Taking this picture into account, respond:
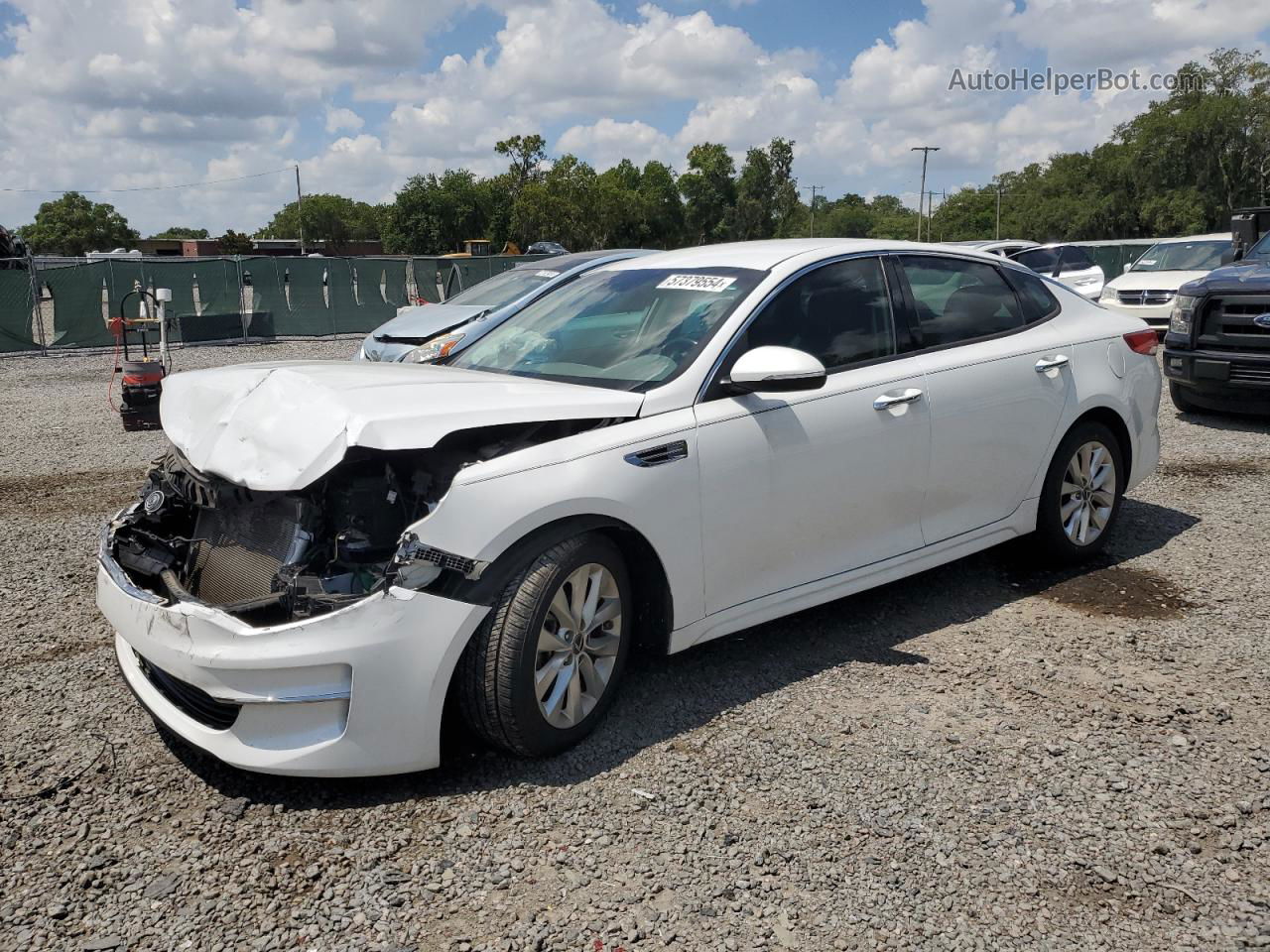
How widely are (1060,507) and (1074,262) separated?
11.8m

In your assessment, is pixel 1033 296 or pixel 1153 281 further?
pixel 1153 281

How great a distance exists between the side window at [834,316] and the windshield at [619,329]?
0.16m

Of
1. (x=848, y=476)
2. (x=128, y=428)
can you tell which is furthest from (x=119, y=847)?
(x=128, y=428)

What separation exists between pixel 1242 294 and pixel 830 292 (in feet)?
21.4

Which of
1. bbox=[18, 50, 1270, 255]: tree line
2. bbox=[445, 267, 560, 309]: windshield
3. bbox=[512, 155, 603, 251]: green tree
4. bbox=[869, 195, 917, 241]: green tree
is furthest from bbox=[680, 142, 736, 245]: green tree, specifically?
bbox=[445, 267, 560, 309]: windshield

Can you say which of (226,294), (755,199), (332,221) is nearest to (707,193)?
(755,199)

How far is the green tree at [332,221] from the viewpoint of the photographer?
12644 cm

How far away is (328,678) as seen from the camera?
3078 millimetres

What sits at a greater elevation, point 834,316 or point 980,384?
point 834,316

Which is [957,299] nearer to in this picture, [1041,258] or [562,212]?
[1041,258]

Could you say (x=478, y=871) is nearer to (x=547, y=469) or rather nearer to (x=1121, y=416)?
(x=547, y=469)

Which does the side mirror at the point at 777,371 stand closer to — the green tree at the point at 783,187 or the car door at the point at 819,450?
the car door at the point at 819,450

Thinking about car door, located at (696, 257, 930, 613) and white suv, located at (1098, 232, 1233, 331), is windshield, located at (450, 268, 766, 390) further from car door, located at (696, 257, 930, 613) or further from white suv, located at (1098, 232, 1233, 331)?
white suv, located at (1098, 232, 1233, 331)

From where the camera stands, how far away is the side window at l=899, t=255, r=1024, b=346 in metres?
4.74
